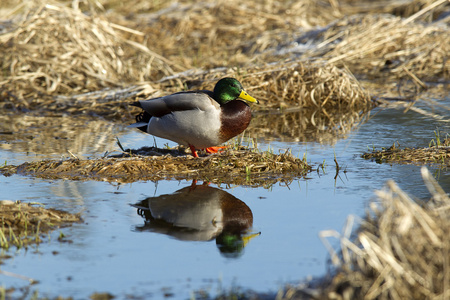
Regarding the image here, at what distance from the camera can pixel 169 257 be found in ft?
13.2

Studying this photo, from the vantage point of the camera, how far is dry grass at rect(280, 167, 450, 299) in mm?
2996

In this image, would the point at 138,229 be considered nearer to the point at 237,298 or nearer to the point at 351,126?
Result: the point at 237,298

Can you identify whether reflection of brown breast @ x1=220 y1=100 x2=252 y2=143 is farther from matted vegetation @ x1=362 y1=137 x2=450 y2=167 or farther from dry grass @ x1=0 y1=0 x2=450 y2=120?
dry grass @ x1=0 y1=0 x2=450 y2=120

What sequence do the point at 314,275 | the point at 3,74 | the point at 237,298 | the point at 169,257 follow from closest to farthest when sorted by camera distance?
the point at 237,298
the point at 314,275
the point at 169,257
the point at 3,74

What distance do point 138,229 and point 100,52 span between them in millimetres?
6564

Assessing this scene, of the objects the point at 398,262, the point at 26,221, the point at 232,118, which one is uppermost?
the point at 232,118

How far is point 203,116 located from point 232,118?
26cm

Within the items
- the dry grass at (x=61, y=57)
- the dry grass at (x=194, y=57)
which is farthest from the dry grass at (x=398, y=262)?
the dry grass at (x=61, y=57)

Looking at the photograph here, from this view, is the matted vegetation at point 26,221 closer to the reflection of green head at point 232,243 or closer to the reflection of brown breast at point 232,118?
the reflection of green head at point 232,243

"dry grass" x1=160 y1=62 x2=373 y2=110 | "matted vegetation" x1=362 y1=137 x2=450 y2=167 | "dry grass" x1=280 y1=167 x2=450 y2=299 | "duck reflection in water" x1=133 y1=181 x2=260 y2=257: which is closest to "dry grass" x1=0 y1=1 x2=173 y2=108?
"dry grass" x1=160 y1=62 x2=373 y2=110

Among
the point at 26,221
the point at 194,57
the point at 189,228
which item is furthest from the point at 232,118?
the point at 194,57

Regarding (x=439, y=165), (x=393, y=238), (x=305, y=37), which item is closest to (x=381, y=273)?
(x=393, y=238)

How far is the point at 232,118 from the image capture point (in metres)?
6.05

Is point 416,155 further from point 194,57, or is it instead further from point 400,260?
point 194,57
